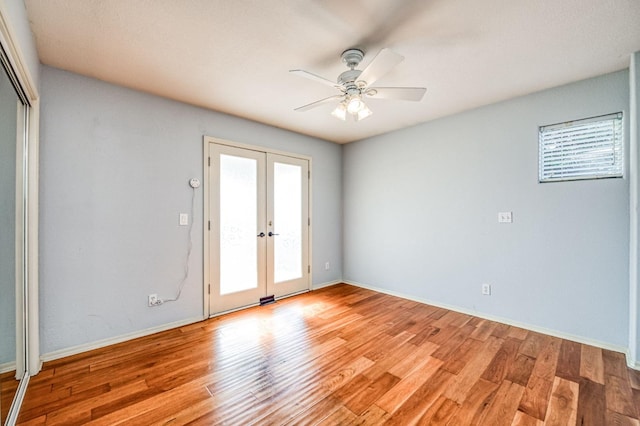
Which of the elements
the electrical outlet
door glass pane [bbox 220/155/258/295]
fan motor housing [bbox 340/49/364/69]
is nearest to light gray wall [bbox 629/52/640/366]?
fan motor housing [bbox 340/49/364/69]

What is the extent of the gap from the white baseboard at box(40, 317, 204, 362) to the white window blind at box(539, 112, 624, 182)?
4.20 m

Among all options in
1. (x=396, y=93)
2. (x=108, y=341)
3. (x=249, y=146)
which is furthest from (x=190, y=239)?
(x=396, y=93)

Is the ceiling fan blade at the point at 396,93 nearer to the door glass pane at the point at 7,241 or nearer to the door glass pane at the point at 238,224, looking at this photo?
the door glass pane at the point at 238,224

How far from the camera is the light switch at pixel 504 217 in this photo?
3.01 m

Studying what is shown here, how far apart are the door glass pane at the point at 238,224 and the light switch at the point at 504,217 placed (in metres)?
2.99

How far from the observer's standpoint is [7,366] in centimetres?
168

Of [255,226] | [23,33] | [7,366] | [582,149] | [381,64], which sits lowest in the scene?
[7,366]

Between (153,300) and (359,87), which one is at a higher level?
(359,87)

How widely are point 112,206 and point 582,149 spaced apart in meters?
4.58

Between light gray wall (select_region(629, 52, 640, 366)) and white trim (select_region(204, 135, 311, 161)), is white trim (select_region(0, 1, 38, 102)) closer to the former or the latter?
white trim (select_region(204, 135, 311, 161))

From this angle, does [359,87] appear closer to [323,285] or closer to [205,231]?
[205,231]

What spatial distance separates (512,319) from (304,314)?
7.74 feet

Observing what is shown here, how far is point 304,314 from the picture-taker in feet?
10.9

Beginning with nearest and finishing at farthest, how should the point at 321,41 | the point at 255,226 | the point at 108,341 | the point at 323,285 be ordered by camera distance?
the point at 321,41 → the point at 108,341 → the point at 255,226 → the point at 323,285
